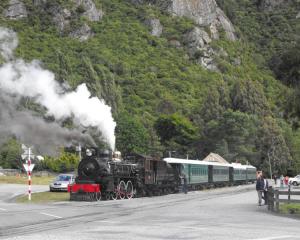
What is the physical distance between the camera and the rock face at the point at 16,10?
176050mm

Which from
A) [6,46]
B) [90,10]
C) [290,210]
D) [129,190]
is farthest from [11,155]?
[90,10]

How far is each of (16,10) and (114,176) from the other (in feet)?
503

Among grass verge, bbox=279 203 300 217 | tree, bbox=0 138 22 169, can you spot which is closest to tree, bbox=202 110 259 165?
tree, bbox=0 138 22 169

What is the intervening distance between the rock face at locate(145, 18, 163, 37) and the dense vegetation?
168 cm

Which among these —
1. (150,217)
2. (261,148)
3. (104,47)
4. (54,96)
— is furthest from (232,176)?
(104,47)

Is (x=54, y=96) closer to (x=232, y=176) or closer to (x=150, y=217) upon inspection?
(x=150, y=217)

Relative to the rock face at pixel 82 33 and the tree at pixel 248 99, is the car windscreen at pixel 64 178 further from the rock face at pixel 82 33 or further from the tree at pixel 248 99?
the rock face at pixel 82 33

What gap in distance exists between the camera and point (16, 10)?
177m

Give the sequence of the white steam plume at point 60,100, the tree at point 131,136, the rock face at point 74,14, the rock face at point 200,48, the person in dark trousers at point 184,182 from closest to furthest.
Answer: the white steam plume at point 60,100 < the person in dark trousers at point 184,182 < the tree at point 131,136 < the rock face at point 74,14 < the rock face at point 200,48

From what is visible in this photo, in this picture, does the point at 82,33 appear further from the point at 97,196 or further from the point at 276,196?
the point at 276,196

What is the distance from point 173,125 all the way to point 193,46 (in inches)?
2890

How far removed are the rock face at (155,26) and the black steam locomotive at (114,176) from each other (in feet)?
495

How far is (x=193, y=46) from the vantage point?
606ft

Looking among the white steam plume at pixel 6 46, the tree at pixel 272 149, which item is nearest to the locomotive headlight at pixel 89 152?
the white steam plume at pixel 6 46
